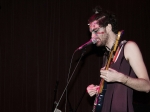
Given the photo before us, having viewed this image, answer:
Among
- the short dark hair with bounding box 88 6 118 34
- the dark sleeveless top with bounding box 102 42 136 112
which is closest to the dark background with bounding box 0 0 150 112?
the short dark hair with bounding box 88 6 118 34

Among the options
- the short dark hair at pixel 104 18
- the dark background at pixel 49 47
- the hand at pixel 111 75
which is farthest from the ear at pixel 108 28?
the dark background at pixel 49 47

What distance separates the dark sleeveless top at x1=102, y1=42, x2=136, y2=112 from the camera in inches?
66.9

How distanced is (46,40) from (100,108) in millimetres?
2404

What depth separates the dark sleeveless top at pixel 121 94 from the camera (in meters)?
1.70

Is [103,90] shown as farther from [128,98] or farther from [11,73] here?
[11,73]

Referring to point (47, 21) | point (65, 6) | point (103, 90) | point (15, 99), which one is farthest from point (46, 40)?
point (103, 90)

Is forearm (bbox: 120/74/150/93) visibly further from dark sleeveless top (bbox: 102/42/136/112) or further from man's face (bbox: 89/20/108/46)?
man's face (bbox: 89/20/108/46)

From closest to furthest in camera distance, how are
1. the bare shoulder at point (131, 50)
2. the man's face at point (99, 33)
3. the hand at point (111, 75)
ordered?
the hand at point (111, 75) < the bare shoulder at point (131, 50) < the man's face at point (99, 33)

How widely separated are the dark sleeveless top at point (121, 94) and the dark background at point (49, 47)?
199 cm

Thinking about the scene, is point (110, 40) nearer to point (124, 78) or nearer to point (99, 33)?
point (99, 33)

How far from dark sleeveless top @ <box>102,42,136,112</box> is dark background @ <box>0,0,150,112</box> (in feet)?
6.54

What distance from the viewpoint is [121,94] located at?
171 centimetres

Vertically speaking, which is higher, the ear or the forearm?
the ear

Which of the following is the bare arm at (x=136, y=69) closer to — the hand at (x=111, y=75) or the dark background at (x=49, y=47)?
the hand at (x=111, y=75)
